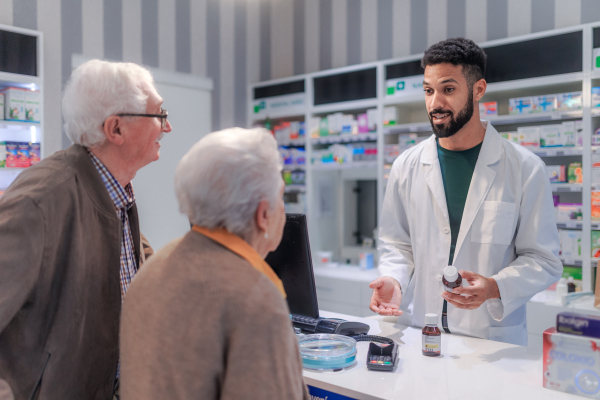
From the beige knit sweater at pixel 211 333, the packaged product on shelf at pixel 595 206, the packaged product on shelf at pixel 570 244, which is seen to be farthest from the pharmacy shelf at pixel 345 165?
the beige knit sweater at pixel 211 333

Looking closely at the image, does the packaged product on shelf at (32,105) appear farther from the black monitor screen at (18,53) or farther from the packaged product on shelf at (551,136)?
the packaged product on shelf at (551,136)

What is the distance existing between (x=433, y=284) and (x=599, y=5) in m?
2.97

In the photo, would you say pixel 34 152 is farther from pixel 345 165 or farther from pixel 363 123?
pixel 363 123

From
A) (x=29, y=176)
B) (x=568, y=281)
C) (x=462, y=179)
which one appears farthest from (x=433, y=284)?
(x=568, y=281)

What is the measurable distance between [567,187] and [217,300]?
336 cm

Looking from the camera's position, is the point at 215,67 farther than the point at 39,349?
Yes

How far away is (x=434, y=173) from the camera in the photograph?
2307 millimetres

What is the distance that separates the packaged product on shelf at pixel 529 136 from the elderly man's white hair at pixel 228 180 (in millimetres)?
A: 3147

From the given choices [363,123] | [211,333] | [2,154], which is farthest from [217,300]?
[363,123]

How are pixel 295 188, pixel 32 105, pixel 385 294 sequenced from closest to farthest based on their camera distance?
pixel 385 294 < pixel 32 105 < pixel 295 188

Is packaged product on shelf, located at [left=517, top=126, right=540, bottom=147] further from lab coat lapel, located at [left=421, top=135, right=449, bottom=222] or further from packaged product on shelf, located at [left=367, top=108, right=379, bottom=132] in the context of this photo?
lab coat lapel, located at [left=421, top=135, right=449, bottom=222]

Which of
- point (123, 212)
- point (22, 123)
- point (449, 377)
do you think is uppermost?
point (22, 123)

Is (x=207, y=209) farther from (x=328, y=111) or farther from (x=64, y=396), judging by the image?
(x=328, y=111)

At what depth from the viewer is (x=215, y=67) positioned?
5488 mm
